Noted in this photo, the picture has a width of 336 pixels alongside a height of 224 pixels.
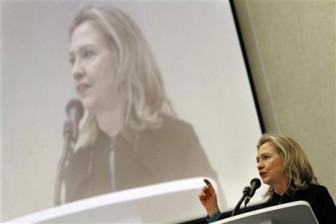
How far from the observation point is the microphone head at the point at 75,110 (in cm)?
297

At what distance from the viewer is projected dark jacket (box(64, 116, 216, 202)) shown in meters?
2.86

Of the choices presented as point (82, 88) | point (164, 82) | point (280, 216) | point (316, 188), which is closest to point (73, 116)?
point (82, 88)

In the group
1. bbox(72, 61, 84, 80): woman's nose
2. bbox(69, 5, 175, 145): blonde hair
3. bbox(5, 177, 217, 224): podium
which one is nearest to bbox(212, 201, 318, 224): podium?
bbox(5, 177, 217, 224): podium

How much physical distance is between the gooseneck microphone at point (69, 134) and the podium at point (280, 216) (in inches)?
67.5

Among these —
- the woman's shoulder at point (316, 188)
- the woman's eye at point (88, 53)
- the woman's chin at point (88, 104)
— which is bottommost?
the woman's shoulder at point (316, 188)

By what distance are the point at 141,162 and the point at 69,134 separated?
20.0 inches

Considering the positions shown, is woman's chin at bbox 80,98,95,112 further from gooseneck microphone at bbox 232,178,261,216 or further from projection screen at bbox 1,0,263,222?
gooseneck microphone at bbox 232,178,261,216

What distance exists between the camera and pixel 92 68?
3092mm

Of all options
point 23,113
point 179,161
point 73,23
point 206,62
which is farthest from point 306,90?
point 23,113

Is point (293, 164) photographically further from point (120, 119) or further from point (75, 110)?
point (75, 110)

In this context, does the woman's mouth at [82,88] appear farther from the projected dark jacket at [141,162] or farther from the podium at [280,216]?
the podium at [280,216]

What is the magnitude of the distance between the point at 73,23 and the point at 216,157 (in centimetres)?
138

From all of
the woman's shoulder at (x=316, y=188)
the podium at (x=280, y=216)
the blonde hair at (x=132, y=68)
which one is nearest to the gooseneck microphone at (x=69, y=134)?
the blonde hair at (x=132, y=68)

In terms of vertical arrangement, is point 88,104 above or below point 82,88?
below
